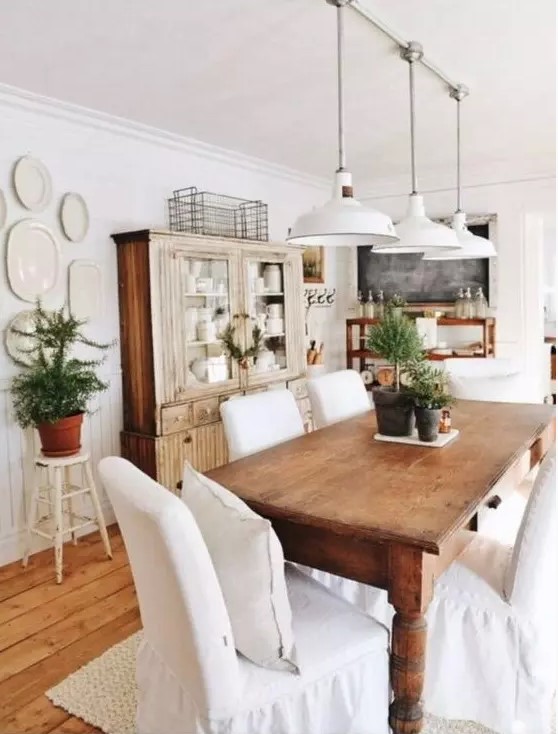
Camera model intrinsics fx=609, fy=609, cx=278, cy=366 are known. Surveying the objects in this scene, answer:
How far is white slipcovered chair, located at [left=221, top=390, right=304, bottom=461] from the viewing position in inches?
98.7

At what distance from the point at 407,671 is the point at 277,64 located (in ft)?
7.78

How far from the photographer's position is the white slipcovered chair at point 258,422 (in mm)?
2508

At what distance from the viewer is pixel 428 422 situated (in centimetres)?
244

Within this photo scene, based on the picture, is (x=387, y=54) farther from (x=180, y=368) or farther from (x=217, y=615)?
(x=217, y=615)

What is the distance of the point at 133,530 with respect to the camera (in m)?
1.50

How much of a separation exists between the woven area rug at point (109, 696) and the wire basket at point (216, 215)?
8.23 feet

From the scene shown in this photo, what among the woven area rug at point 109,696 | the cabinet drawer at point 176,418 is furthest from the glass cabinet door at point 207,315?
the woven area rug at point 109,696

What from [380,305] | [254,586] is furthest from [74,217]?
[380,305]

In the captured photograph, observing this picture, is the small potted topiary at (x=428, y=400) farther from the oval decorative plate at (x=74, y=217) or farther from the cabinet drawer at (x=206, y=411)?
the oval decorative plate at (x=74, y=217)

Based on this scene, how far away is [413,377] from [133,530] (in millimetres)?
1405

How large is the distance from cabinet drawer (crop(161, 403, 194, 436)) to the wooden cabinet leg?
2128mm

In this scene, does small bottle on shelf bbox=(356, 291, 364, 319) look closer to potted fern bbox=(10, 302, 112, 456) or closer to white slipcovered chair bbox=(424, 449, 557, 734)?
potted fern bbox=(10, 302, 112, 456)

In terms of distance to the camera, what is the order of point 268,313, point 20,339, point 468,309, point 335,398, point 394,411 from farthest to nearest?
point 468,309 → point 268,313 → point 335,398 → point 20,339 → point 394,411

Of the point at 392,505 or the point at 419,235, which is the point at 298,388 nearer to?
the point at 419,235
